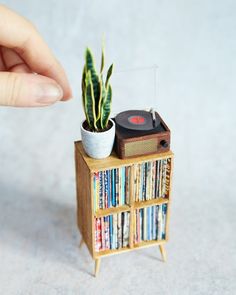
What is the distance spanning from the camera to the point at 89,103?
2324 mm

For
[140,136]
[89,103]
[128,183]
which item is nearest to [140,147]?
[140,136]

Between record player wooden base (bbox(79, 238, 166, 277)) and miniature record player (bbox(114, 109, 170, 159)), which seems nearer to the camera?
miniature record player (bbox(114, 109, 170, 159))

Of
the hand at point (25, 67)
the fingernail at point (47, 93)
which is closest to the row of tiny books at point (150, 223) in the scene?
the hand at point (25, 67)

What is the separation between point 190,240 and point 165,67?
3.69ft

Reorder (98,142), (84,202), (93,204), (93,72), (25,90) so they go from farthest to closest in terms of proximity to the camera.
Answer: (84,202), (93,204), (98,142), (93,72), (25,90)

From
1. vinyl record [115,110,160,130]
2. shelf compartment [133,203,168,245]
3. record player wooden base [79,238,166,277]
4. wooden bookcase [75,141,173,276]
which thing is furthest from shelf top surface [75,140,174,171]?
record player wooden base [79,238,166,277]

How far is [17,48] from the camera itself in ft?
7.48

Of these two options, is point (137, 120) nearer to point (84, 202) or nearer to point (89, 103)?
point (89, 103)

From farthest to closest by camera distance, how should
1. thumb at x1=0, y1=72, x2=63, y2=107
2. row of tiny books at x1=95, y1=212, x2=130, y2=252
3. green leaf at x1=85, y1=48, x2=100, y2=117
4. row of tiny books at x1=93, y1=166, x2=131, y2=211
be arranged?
row of tiny books at x1=95, y1=212, x2=130, y2=252, row of tiny books at x1=93, y1=166, x2=131, y2=211, green leaf at x1=85, y1=48, x2=100, y2=117, thumb at x1=0, y1=72, x2=63, y2=107

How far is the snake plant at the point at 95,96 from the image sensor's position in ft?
7.39

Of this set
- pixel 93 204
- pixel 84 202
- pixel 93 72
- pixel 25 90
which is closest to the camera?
pixel 25 90

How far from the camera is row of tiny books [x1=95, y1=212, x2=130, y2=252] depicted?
259 centimetres

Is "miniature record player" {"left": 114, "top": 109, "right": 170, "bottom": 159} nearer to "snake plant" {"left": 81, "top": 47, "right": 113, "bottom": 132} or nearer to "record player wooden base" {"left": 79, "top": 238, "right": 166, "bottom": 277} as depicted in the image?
"snake plant" {"left": 81, "top": 47, "right": 113, "bottom": 132}

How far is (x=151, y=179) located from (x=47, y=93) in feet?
2.34
